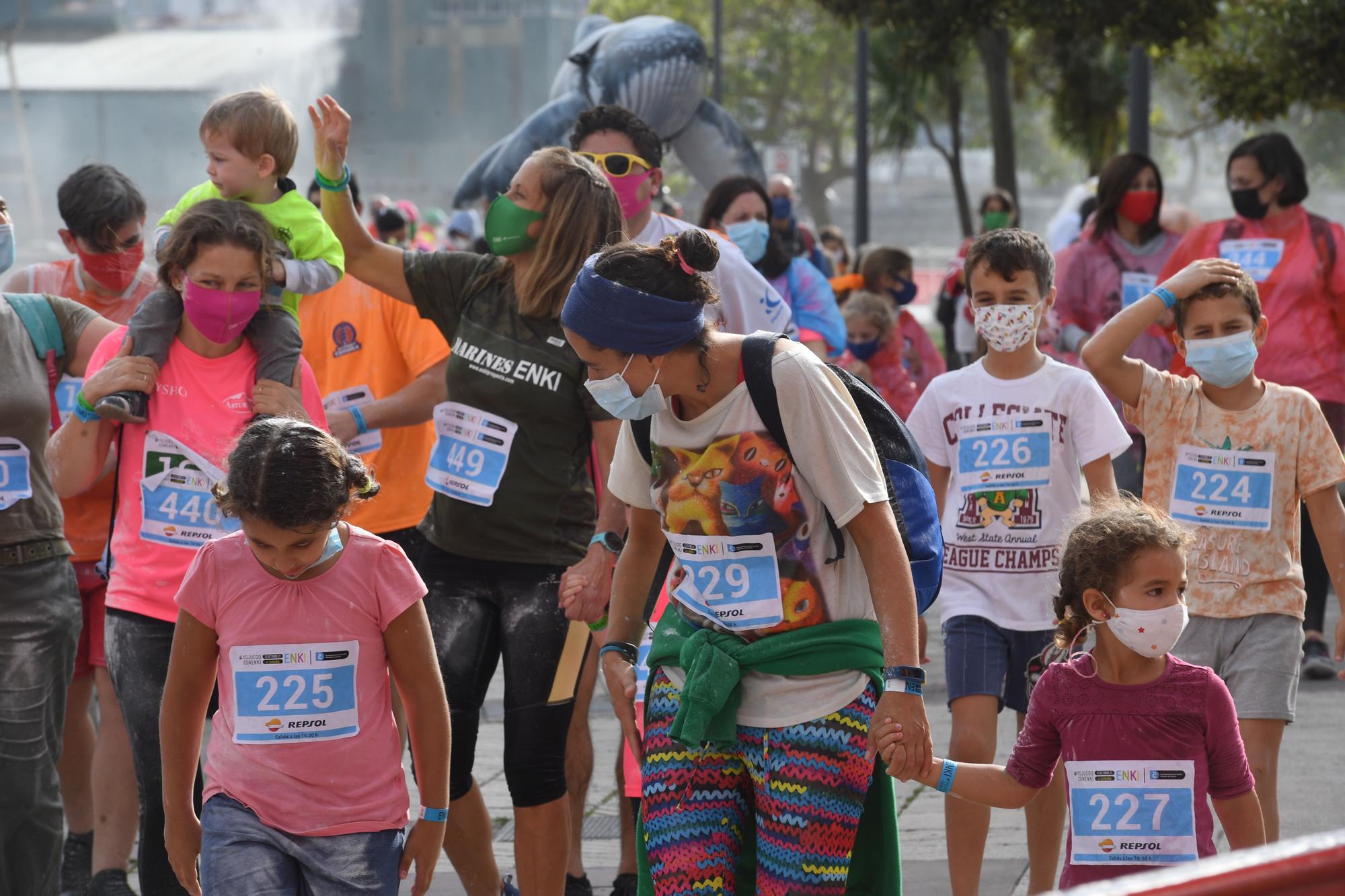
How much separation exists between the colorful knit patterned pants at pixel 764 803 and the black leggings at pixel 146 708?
1.39 meters

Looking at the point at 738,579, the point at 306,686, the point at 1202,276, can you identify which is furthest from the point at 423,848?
the point at 1202,276

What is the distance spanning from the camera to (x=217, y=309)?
451 centimetres

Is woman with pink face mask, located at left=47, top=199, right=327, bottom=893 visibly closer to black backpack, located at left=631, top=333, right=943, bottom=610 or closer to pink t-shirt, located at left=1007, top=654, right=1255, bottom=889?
black backpack, located at left=631, top=333, right=943, bottom=610

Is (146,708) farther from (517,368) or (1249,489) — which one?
(1249,489)

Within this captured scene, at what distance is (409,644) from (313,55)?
45.2 ft

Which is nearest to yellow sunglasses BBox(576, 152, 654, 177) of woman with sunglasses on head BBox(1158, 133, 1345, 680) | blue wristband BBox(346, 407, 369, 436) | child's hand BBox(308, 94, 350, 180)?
child's hand BBox(308, 94, 350, 180)

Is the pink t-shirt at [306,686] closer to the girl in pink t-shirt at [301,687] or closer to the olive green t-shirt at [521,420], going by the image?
the girl in pink t-shirt at [301,687]

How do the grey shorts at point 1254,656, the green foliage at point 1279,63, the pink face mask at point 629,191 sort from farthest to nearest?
the green foliage at point 1279,63, the pink face mask at point 629,191, the grey shorts at point 1254,656

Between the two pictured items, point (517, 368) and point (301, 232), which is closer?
point (517, 368)

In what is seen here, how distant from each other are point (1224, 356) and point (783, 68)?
148 feet

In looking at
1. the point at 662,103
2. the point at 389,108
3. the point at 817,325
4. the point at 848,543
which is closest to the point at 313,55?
the point at 389,108

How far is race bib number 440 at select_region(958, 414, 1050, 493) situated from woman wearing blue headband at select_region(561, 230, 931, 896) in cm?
158

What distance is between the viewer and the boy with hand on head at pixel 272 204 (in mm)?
4645

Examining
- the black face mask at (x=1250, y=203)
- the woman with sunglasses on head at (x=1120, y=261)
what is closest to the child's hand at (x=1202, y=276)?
the black face mask at (x=1250, y=203)
